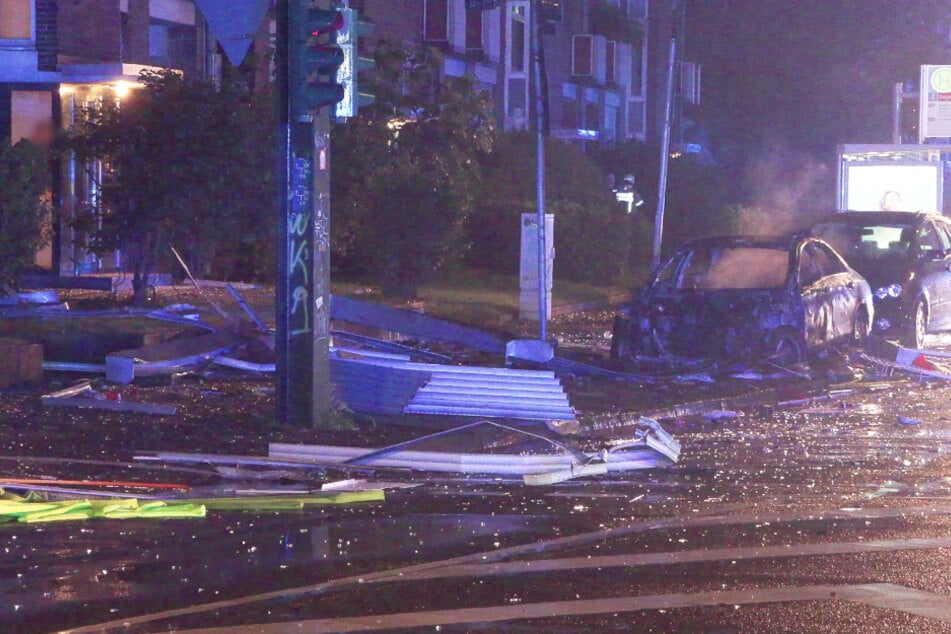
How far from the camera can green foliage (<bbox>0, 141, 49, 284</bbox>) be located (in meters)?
16.3

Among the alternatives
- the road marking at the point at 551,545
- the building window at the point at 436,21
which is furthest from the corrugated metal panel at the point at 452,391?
the building window at the point at 436,21

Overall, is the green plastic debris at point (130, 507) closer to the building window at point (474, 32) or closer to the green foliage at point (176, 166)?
the green foliage at point (176, 166)

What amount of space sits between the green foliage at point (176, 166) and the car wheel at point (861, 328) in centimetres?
723

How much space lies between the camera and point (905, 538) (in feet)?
24.9

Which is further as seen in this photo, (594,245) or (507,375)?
(594,245)

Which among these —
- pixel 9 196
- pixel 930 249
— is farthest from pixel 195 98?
pixel 930 249

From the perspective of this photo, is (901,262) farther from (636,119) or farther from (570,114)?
(636,119)

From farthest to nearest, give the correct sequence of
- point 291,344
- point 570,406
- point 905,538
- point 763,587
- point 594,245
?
point 594,245 → point 570,406 → point 291,344 → point 905,538 → point 763,587

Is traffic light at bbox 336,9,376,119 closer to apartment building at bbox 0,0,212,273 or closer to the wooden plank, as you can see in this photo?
Result: the wooden plank

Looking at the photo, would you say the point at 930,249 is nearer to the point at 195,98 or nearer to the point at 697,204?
the point at 195,98

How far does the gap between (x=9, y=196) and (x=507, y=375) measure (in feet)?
23.2

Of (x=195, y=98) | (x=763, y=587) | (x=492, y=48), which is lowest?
(x=763, y=587)

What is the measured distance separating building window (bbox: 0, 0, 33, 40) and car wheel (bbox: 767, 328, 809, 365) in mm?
14465

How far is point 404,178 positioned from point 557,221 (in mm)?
6130
